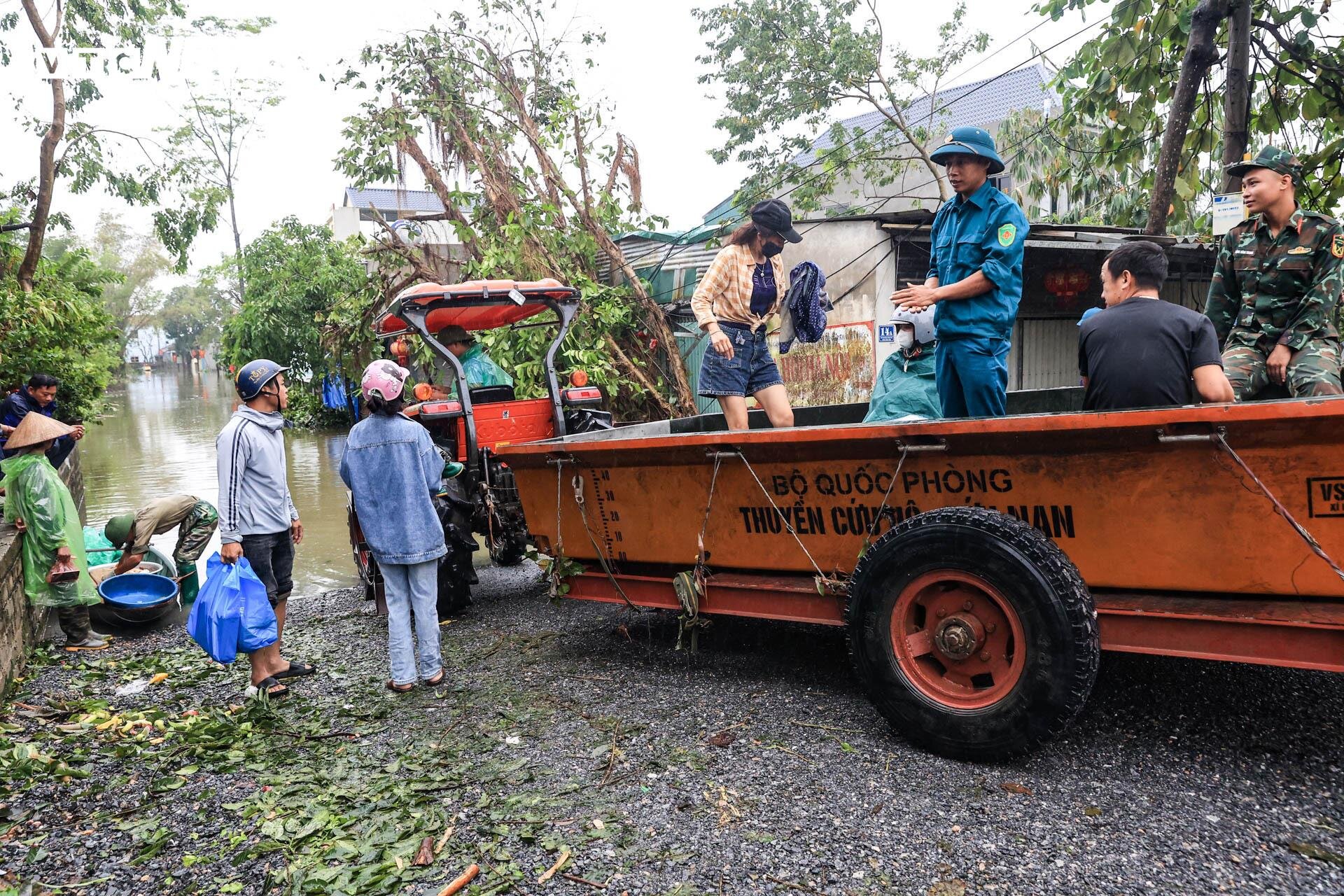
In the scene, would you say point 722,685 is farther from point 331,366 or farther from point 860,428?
point 331,366

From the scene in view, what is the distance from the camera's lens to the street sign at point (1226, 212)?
5168 millimetres

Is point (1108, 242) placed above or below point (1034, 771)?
above

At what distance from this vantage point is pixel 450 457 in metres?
6.29

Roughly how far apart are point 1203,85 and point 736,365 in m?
5.49

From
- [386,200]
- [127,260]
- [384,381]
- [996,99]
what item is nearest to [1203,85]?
[384,381]

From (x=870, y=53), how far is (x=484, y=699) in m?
13.3

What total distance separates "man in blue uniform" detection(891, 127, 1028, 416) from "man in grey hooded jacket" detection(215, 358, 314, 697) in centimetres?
309

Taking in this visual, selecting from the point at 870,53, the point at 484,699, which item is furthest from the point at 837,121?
the point at 484,699

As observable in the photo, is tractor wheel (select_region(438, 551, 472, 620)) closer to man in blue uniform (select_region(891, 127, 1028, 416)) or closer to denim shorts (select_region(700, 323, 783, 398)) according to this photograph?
denim shorts (select_region(700, 323, 783, 398))

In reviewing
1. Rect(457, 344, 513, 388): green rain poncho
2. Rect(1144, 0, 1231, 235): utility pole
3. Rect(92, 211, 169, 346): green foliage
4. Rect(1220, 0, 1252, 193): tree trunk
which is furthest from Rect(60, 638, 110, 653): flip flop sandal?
Rect(92, 211, 169, 346): green foliage

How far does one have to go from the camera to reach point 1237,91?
229 inches

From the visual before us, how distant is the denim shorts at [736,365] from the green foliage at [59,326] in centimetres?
760

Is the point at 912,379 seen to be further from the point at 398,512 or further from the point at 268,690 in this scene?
the point at 268,690

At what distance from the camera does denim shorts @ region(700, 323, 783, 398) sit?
15.2 feet
